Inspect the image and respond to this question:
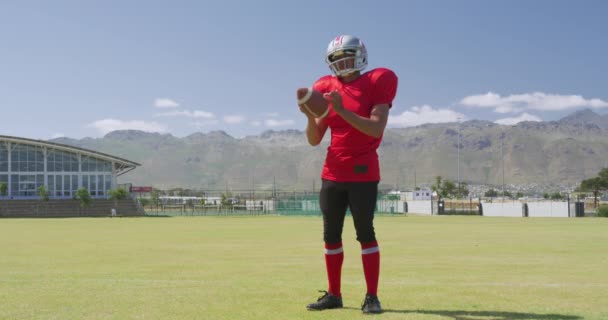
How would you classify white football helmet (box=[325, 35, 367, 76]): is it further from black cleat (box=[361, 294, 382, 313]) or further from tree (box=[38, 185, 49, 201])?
tree (box=[38, 185, 49, 201])

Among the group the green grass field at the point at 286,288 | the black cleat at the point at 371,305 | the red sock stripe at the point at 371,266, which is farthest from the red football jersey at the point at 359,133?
the green grass field at the point at 286,288

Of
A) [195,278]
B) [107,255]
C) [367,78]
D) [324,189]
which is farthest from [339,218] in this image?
[107,255]

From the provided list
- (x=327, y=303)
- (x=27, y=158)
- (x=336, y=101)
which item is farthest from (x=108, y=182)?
(x=336, y=101)

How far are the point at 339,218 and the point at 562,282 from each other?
11.4 feet

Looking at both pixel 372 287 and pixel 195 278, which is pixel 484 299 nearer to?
pixel 372 287

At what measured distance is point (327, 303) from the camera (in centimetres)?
663

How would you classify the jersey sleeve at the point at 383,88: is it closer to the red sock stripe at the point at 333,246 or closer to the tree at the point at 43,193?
the red sock stripe at the point at 333,246

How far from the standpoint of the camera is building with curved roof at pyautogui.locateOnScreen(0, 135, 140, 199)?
91.7 m

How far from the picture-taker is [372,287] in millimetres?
6594

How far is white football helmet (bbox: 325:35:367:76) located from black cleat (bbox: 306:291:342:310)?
2.24 metres

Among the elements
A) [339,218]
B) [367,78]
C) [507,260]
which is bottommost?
[507,260]

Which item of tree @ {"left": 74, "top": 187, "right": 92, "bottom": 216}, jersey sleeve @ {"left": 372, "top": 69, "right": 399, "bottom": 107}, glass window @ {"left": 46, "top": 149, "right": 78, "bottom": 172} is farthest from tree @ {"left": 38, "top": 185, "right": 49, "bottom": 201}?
jersey sleeve @ {"left": 372, "top": 69, "right": 399, "bottom": 107}

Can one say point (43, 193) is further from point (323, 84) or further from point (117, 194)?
point (323, 84)

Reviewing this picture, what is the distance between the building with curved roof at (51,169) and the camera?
91.7 meters
